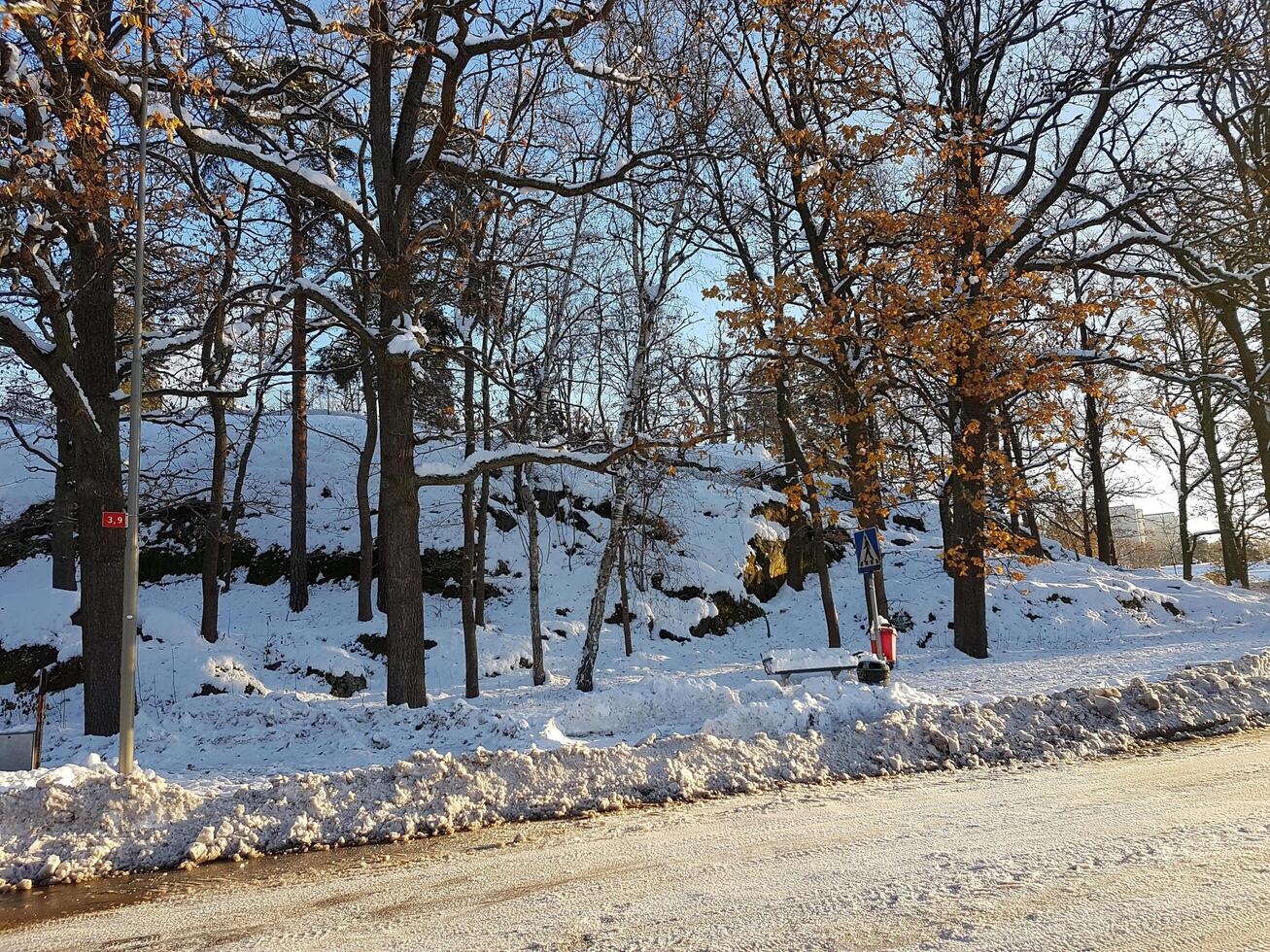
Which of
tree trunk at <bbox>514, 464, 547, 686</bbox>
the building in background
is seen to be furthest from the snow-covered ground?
the building in background

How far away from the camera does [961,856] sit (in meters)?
5.50

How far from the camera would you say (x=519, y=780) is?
765 cm

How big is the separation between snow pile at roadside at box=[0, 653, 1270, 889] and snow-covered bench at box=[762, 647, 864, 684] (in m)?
2.65

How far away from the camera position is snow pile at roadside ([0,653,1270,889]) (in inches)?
259

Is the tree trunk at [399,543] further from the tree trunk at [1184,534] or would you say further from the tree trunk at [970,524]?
the tree trunk at [1184,534]

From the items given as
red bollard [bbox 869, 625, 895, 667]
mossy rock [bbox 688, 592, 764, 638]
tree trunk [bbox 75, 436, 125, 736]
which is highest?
Result: tree trunk [bbox 75, 436, 125, 736]

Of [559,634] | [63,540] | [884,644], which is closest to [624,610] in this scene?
[559,634]

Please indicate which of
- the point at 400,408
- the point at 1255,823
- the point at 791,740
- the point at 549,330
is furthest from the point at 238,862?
the point at 549,330

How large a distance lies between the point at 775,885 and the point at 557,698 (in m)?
8.18

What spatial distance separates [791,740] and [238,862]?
17.6 feet

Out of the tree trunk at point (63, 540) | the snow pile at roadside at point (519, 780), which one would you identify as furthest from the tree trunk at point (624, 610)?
the tree trunk at point (63, 540)

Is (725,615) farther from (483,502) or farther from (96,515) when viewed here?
(96,515)

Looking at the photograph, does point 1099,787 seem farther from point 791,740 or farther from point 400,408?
point 400,408

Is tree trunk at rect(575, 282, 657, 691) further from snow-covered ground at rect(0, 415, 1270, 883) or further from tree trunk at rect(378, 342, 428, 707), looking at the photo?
tree trunk at rect(378, 342, 428, 707)
